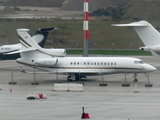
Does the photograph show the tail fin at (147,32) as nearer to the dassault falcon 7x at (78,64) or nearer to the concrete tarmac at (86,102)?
the concrete tarmac at (86,102)

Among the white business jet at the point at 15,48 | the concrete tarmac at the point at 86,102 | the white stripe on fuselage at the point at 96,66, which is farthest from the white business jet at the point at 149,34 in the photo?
the white business jet at the point at 15,48

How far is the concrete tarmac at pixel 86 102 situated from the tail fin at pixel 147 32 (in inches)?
360

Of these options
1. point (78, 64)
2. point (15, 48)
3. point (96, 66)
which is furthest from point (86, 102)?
point (15, 48)

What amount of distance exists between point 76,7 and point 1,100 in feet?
288

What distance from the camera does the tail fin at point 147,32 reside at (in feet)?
182

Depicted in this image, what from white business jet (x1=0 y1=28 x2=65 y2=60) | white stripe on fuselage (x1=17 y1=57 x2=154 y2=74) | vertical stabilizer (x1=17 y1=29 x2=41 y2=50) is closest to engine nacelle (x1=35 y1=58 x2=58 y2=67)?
white stripe on fuselage (x1=17 y1=57 x2=154 y2=74)

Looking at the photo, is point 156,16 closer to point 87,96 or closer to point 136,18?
point 136,18

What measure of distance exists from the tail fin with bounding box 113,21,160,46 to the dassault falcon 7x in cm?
1049

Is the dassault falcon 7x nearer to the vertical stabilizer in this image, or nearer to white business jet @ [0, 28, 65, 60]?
the vertical stabilizer

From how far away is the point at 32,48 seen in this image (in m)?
46.9

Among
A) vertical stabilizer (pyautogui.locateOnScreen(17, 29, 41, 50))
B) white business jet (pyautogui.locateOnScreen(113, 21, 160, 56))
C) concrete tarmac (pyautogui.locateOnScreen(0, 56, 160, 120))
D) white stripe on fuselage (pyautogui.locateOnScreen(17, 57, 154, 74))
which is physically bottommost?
concrete tarmac (pyautogui.locateOnScreen(0, 56, 160, 120))

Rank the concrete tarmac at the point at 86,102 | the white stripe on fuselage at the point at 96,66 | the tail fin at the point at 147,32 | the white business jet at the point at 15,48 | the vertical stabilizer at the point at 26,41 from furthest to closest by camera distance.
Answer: the white business jet at the point at 15,48, the tail fin at the point at 147,32, the vertical stabilizer at the point at 26,41, the white stripe on fuselage at the point at 96,66, the concrete tarmac at the point at 86,102

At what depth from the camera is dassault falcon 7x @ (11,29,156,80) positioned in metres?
45.5

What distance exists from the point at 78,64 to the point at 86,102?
45.9ft
